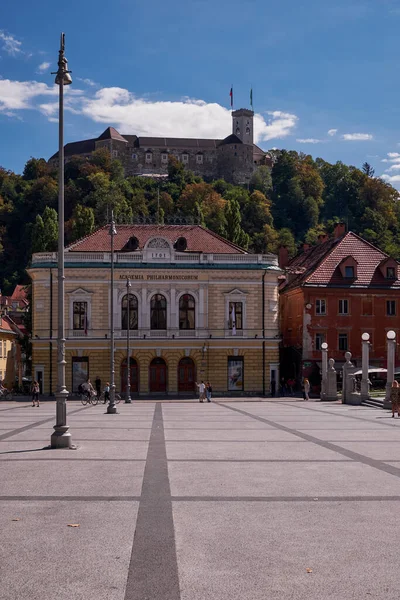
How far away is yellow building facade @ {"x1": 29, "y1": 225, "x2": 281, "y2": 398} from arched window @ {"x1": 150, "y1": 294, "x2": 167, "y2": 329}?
0.08 m

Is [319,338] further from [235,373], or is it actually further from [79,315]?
[79,315]

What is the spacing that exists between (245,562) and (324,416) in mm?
25842

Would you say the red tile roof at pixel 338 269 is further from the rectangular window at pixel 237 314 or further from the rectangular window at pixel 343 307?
the rectangular window at pixel 237 314

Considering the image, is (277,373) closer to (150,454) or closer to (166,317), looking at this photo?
(166,317)

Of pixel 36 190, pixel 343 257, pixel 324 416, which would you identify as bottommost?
pixel 324 416

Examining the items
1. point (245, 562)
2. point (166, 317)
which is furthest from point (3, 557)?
point (166, 317)

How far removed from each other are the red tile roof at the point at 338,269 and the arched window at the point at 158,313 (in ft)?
38.3

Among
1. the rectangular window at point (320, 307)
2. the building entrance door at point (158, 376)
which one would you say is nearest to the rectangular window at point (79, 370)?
the building entrance door at point (158, 376)

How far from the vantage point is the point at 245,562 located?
9188mm

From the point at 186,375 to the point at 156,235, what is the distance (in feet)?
36.5

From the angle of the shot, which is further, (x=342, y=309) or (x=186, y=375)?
(x=342, y=309)

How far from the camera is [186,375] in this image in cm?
6197

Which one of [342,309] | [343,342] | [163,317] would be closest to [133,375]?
[163,317]

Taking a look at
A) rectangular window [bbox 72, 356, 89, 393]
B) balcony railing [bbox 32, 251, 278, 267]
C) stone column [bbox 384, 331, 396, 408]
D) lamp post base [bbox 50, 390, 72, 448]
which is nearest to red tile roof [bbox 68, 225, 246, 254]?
balcony railing [bbox 32, 251, 278, 267]
